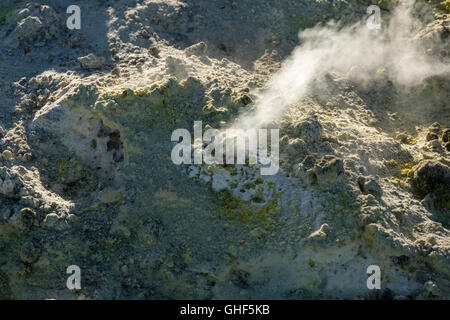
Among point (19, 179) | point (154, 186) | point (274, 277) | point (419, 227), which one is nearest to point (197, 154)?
point (154, 186)

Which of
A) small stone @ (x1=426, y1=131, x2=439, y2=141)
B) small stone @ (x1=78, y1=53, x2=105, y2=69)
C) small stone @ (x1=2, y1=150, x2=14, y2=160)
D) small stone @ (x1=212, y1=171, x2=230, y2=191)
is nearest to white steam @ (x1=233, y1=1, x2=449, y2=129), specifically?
small stone @ (x1=426, y1=131, x2=439, y2=141)

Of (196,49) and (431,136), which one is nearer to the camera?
(431,136)

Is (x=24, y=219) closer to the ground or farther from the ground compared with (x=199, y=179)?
closer to the ground

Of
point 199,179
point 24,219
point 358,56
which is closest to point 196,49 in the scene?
point 199,179

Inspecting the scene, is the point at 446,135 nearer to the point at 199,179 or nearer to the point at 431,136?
the point at 431,136

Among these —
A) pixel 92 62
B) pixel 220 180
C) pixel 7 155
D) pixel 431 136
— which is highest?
pixel 92 62

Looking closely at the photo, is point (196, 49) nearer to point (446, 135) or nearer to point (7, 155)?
point (7, 155)

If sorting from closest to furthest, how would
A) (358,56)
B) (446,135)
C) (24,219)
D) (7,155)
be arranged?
(24,219) < (7,155) < (446,135) < (358,56)

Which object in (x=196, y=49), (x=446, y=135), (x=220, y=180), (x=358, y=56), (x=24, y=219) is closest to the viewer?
(x=24, y=219)

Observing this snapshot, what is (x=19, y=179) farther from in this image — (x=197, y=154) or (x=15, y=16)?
(x=15, y=16)
